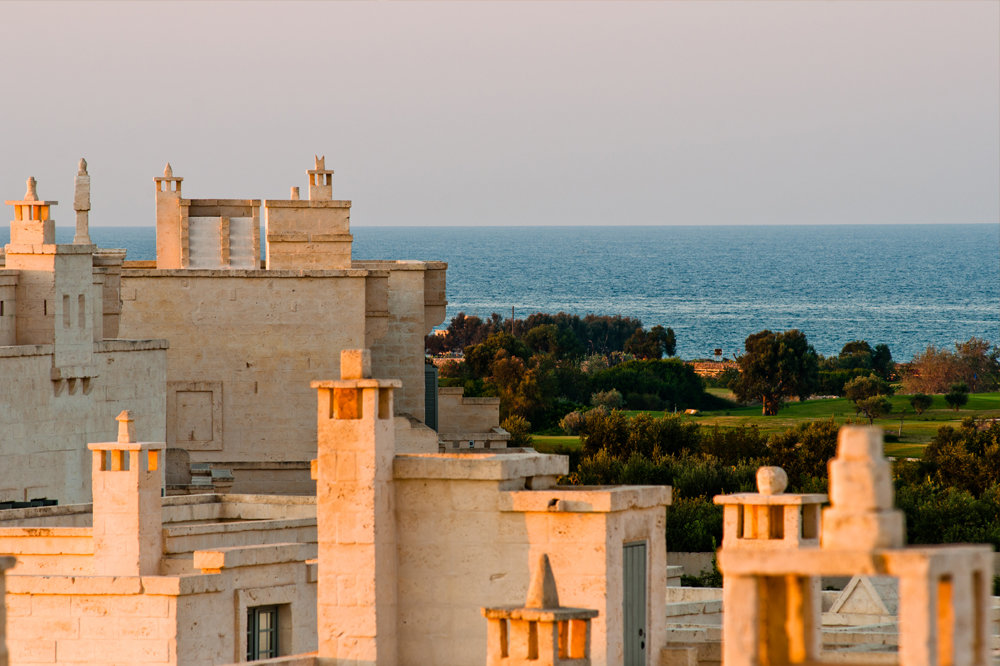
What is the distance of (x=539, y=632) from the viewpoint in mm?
16859

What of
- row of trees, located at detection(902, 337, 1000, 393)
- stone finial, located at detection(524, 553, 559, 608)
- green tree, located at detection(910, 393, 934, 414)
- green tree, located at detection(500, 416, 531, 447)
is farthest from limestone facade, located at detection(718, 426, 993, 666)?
row of trees, located at detection(902, 337, 1000, 393)

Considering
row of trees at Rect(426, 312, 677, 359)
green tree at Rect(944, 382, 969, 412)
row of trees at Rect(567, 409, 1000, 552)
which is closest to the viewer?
row of trees at Rect(567, 409, 1000, 552)

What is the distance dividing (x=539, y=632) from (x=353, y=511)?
304 centimetres

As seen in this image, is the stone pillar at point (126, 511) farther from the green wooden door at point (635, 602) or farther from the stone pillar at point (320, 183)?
the stone pillar at point (320, 183)

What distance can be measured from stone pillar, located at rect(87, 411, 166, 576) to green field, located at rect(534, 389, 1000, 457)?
149ft

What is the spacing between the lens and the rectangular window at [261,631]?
26938mm

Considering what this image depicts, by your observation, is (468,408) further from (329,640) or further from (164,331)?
(329,640)

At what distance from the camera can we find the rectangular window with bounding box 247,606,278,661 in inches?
1061

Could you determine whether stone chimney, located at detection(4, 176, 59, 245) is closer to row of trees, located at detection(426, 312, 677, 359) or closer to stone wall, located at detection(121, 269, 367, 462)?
stone wall, located at detection(121, 269, 367, 462)

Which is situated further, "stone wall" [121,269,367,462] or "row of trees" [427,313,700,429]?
"row of trees" [427,313,700,429]

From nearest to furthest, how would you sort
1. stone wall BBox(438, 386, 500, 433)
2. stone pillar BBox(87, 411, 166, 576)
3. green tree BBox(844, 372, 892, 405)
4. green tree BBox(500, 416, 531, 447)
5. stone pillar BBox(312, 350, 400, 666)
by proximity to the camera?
stone pillar BBox(312, 350, 400, 666), stone pillar BBox(87, 411, 166, 576), stone wall BBox(438, 386, 500, 433), green tree BBox(500, 416, 531, 447), green tree BBox(844, 372, 892, 405)

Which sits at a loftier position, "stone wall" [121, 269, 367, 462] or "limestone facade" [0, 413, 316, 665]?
"stone wall" [121, 269, 367, 462]

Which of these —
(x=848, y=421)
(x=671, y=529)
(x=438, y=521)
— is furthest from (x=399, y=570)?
(x=848, y=421)

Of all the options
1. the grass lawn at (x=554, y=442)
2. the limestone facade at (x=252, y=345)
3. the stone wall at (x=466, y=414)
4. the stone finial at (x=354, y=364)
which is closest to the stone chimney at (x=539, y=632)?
the stone finial at (x=354, y=364)
